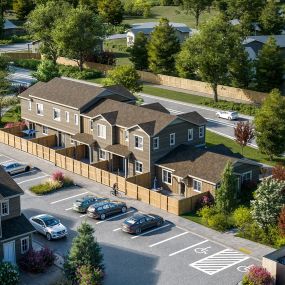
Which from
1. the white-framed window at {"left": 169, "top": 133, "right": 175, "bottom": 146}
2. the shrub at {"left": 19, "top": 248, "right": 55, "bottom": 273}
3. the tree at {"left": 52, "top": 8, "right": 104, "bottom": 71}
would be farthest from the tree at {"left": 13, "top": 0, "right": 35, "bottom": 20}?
the shrub at {"left": 19, "top": 248, "right": 55, "bottom": 273}

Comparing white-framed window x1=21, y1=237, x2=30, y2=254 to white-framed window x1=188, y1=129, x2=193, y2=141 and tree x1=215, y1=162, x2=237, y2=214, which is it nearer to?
tree x1=215, y1=162, x2=237, y2=214

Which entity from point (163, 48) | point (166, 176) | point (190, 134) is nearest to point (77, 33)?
point (163, 48)

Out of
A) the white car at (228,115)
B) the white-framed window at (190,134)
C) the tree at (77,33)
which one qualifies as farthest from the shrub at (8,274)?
the tree at (77,33)

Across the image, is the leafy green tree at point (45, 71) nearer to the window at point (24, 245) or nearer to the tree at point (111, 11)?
the window at point (24, 245)

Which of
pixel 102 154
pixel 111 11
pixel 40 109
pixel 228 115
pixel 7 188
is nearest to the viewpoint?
pixel 7 188

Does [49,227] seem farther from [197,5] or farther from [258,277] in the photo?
[197,5]

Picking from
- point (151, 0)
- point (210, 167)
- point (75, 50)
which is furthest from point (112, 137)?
point (151, 0)
